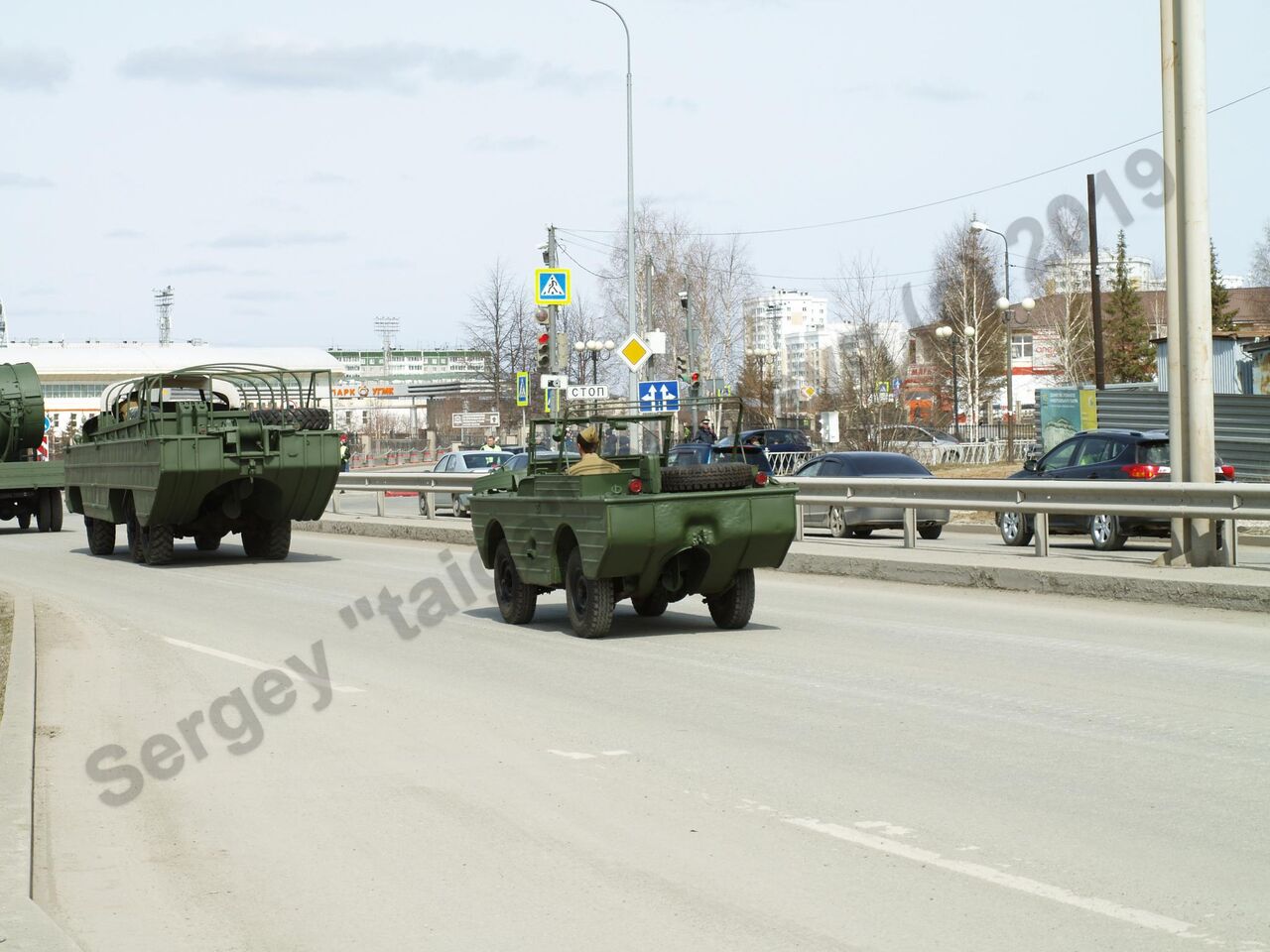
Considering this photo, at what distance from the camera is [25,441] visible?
106ft

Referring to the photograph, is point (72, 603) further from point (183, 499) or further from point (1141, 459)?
point (1141, 459)

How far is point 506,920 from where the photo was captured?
17.0ft

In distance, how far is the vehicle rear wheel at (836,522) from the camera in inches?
936

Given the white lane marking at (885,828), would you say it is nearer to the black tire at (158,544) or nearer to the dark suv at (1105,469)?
the dark suv at (1105,469)

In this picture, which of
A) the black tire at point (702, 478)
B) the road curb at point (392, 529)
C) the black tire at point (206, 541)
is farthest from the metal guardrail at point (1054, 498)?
the black tire at point (206, 541)

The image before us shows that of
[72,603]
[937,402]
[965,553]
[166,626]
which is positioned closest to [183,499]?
[72,603]

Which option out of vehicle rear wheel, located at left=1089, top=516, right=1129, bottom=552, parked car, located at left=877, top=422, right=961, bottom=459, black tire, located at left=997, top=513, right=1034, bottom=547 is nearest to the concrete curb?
vehicle rear wheel, located at left=1089, top=516, right=1129, bottom=552

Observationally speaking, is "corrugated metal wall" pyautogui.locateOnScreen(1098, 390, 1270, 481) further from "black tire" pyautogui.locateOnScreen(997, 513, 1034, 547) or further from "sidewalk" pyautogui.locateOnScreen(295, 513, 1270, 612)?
"sidewalk" pyautogui.locateOnScreen(295, 513, 1270, 612)

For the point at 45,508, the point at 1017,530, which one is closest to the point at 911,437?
the point at 45,508

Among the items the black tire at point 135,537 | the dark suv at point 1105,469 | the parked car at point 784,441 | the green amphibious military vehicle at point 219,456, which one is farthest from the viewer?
the parked car at point 784,441

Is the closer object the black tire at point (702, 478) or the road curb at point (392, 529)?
the black tire at point (702, 478)

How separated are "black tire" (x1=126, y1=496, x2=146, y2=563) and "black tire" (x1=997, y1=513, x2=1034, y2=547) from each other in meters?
12.2

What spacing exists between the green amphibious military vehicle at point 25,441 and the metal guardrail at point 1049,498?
664 inches

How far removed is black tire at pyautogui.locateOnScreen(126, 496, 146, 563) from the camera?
22328mm
